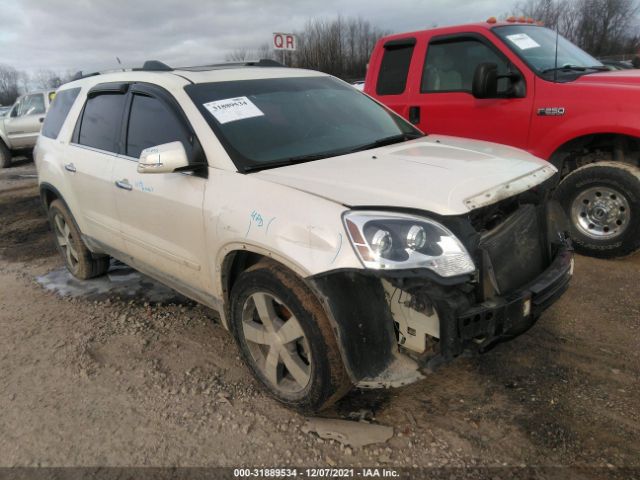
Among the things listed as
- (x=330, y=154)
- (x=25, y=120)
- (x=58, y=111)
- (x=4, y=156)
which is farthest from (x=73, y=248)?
(x=4, y=156)

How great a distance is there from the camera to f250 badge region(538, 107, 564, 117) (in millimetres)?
4238

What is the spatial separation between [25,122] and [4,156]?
4.33ft

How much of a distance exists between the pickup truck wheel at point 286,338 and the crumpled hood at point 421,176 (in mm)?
478

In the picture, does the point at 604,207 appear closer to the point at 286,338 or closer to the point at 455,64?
the point at 455,64

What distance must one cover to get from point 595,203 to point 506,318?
273 cm

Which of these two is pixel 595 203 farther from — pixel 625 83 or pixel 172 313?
pixel 172 313

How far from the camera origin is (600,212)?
426 cm

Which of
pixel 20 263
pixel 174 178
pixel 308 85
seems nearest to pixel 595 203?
pixel 308 85

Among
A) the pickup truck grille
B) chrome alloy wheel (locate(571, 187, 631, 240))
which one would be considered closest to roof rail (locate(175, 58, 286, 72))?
the pickup truck grille

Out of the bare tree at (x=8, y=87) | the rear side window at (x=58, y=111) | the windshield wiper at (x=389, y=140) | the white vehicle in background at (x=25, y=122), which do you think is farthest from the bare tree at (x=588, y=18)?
the bare tree at (x=8, y=87)

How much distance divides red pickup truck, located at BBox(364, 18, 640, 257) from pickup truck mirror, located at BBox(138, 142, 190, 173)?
2859mm

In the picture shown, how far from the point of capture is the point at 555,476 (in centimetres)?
211

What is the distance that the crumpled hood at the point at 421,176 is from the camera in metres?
2.19

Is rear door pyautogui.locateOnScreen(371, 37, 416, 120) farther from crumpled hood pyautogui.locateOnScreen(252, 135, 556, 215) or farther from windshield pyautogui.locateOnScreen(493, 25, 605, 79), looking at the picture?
crumpled hood pyautogui.locateOnScreen(252, 135, 556, 215)
